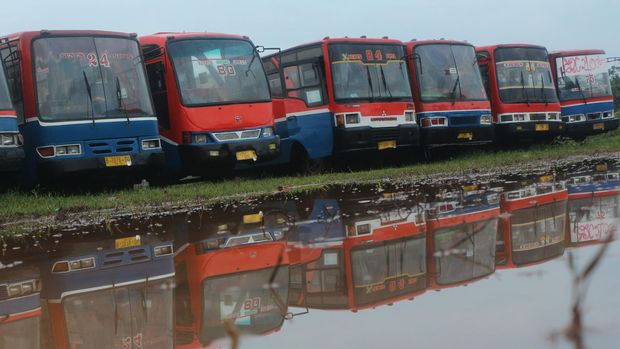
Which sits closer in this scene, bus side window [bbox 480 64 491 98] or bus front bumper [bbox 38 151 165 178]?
bus front bumper [bbox 38 151 165 178]

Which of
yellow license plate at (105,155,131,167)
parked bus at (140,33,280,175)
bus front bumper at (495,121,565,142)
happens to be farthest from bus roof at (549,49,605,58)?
yellow license plate at (105,155,131,167)

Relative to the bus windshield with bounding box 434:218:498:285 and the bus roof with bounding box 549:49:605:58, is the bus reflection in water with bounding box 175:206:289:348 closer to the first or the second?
the bus windshield with bounding box 434:218:498:285

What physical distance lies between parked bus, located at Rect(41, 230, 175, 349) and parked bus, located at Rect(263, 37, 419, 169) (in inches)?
308

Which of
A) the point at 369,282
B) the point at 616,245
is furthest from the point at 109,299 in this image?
the point at 616,245

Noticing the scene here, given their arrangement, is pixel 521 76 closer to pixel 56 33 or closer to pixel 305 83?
pixel 305 83

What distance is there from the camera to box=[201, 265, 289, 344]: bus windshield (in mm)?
3355

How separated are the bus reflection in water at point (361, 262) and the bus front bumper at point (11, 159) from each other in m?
5.20

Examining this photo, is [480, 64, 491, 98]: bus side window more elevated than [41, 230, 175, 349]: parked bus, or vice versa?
[480, 64, 491, 98]: bus side window

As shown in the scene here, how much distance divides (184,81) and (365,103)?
3.35 metres

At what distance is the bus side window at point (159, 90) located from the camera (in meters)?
12.6

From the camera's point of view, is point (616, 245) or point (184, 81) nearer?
point (616, 245)

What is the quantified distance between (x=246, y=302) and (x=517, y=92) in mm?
14478

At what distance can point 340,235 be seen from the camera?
220 inches

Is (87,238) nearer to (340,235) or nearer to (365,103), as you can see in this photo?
(340,235)
